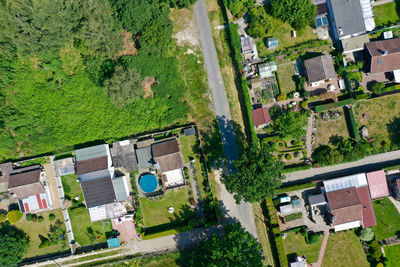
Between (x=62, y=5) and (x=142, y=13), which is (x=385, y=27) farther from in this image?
(x=62, y=5)

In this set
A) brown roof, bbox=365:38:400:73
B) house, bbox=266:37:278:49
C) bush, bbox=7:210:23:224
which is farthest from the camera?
house, bbox=266:37:278:49

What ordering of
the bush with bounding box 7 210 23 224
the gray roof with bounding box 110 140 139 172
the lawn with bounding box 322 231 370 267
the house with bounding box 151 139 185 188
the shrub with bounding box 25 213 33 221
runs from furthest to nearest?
the shrub with bounding box 25 213 33 221 → the gray roof with bounding box 110 140 139 172 → the bush with bounding box 7 210 23 224 → the lawn with bounding box 322 231 370 267 → the house with bounding box 151 139 185 188

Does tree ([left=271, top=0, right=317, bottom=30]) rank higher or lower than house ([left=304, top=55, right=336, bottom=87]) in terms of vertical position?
higher

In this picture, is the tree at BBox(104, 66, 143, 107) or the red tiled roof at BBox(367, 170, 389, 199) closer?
the tree at BBox(104, 66, 143, 107)

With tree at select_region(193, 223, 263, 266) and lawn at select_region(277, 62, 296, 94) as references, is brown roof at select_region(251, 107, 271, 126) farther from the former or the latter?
tree at select_region(193, 223, 263, 266)

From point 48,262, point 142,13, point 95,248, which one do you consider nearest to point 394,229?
point 95,248

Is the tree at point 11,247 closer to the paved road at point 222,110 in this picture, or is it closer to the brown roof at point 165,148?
the brown roof at point 165,148

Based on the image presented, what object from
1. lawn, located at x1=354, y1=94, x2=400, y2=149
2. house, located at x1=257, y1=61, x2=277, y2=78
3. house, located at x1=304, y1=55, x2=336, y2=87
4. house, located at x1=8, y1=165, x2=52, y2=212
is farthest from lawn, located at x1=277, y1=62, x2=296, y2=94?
house, located at x1=8, y1=165, x2=52, y2=212
